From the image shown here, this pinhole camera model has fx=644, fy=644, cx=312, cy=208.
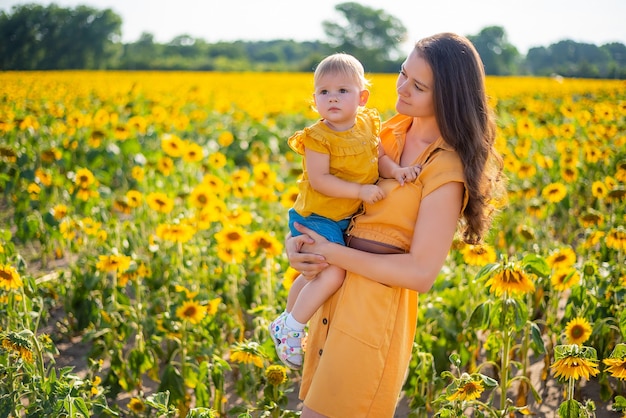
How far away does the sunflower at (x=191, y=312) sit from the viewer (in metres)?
2.47

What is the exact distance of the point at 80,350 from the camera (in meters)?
3.16

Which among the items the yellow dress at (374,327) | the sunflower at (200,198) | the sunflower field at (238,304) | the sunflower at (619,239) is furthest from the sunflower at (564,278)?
the sunflower at (200,198)

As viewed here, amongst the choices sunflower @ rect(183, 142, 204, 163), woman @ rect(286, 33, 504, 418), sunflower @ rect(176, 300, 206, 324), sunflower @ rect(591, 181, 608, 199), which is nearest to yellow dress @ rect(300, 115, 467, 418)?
woman @ rect(286, 33, 504, 418)

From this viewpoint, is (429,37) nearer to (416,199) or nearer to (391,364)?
(416,199)

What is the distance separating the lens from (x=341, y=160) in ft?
5.75

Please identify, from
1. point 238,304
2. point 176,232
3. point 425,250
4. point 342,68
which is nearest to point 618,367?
point 425,250

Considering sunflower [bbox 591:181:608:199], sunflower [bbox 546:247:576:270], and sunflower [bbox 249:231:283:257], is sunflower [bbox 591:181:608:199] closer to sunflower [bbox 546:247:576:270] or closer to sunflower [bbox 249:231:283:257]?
sunflower [bbox 546:247:576:270]

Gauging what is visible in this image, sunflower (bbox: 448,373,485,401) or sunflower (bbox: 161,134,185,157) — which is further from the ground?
sunflower (bbox: 161,134,185,157)

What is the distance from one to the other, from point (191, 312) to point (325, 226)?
942 millimetres

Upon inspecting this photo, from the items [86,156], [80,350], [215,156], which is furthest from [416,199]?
[86,156]

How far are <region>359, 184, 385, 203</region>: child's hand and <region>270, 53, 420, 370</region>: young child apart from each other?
0.02 metres

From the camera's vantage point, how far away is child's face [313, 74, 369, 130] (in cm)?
174

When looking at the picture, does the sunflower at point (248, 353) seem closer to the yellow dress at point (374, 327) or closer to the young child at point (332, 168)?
the young child at point (332, 168)

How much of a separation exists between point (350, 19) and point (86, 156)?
4511 centimetres
